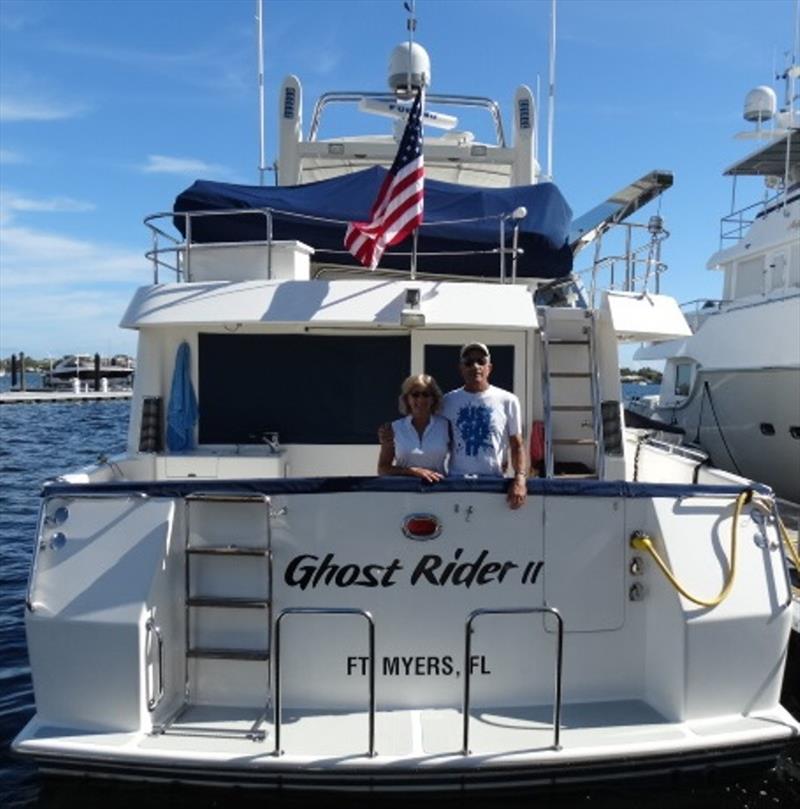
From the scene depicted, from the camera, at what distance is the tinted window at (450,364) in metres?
6.04

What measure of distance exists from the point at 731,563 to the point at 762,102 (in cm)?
2060

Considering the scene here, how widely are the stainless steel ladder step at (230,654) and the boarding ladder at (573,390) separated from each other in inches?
110

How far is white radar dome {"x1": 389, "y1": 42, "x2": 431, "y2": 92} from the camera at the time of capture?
34.5ft

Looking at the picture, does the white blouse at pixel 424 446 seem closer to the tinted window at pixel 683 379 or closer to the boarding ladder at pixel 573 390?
the boarding ladder at pixel 573 390

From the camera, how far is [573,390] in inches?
247

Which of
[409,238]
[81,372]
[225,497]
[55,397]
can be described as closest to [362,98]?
[409,238]

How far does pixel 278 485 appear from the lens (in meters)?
4.19

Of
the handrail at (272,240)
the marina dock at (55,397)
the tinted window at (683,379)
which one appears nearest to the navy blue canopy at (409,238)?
the handrail at (272,240)

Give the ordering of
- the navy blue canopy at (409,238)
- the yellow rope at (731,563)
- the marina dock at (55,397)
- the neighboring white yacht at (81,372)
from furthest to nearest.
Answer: the neighboring white yacht at (81,372) → the marina dock at (55,397) → the navy blue canopy at (409,238) → the yellow rope at (731,563)

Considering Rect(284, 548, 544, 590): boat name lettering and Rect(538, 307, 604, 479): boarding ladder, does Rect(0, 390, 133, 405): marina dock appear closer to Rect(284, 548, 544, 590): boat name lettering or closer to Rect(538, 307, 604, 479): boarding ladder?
Rect(538, 307, 604, 479): boarding ladder

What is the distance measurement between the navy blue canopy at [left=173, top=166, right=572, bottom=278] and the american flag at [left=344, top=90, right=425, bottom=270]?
0.86 meters

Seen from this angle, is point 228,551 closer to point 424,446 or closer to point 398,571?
point 398,571

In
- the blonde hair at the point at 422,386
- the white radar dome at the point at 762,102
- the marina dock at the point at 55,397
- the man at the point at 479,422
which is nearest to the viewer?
the blonde hair at the point at 422,386

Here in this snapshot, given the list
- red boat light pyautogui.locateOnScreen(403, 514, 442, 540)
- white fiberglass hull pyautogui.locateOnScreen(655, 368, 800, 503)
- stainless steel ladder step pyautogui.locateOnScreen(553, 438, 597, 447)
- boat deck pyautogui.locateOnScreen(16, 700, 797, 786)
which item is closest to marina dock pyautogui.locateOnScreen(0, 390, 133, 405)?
Answer: white fiberglass hull pyautogui.locateOnScreen(655, 368, 800, 503)
